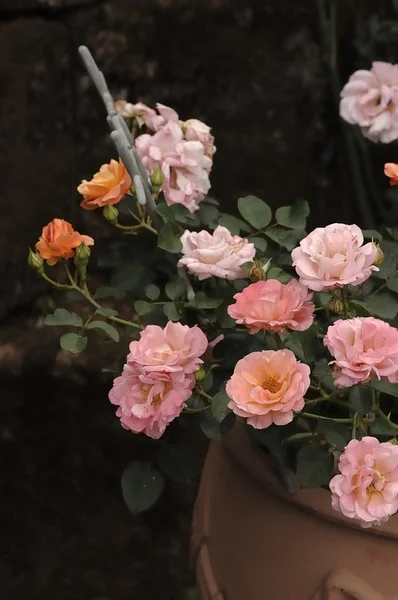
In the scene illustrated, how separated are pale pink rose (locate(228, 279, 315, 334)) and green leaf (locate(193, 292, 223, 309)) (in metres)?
0.10

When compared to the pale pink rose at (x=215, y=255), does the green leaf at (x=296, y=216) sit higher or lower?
lower

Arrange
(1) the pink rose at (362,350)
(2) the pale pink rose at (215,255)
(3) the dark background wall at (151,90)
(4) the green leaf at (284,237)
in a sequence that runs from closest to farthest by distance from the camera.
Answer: (1) the pink rose at (362,350), (2) the pale pink rose at (215,255), (4) the green leaf at (284,237), (3) the dark background wall at (151,90)

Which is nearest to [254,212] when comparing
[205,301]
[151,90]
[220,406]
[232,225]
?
[232,225]

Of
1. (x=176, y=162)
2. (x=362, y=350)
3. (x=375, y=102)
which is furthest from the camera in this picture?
(x=375, y=102)

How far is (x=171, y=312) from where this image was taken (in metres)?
0.65

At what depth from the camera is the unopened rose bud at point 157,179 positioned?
68cm

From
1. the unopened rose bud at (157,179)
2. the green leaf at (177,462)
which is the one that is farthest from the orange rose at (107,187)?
the green leaf at (177,462)

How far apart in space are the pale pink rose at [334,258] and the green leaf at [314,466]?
5.4 inches

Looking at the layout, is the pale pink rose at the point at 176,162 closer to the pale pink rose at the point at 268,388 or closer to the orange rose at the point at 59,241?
the orange rose at the point at 59,241

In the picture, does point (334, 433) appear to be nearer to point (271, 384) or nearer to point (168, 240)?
point (271, 384)

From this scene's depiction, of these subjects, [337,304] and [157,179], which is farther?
[157,179]

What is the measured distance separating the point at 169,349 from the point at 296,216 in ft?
0.76

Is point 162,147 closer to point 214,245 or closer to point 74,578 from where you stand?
point 214,245

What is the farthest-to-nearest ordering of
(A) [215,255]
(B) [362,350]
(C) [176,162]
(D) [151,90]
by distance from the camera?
(D) [151,90] < (C) [176,162] < (A) [215,255] < (B) [362,350]
